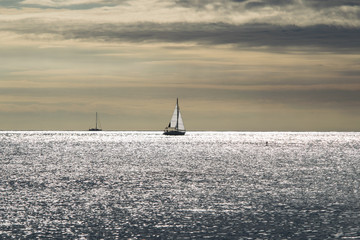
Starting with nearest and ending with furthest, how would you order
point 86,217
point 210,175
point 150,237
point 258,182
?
point 150,237
point 86,217
point 258,182
point 210,175

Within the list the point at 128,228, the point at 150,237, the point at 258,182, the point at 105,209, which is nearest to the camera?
the point at 150,237

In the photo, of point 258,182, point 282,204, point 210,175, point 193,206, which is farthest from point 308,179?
point 193,206

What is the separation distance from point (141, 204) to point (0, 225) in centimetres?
1795

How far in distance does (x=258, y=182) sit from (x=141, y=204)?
32616 mm

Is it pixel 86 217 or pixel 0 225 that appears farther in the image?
pixel 86 217

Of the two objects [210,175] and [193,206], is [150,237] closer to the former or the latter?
[193,206]

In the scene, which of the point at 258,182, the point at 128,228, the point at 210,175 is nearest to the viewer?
the point at 128,228

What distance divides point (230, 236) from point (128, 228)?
30.5 ft

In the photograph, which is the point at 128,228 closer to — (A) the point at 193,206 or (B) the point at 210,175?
(A) the point at 193,206

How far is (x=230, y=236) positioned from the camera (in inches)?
1705

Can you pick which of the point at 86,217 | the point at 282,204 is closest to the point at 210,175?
the point at 282,204

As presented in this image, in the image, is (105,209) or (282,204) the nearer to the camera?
(105,209)

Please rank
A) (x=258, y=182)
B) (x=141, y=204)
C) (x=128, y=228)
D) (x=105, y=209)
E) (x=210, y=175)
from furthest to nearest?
(x=210, y=175)
(x=258, y=182)
(x=141, y=204)
(x=105, y=209)
(x=128, y=228)

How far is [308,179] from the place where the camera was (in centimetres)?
9488
